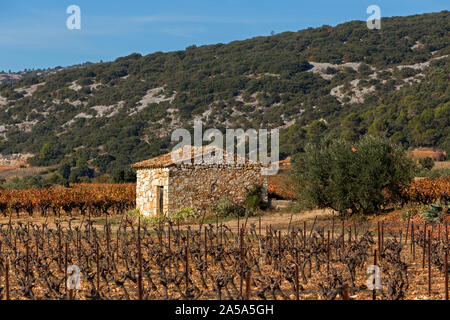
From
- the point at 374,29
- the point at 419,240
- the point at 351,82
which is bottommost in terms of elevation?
the point at 419,240

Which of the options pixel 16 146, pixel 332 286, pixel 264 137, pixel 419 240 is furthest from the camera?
pixel 16 146

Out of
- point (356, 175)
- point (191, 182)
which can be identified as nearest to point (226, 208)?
point (191, 182)

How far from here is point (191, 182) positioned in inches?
893

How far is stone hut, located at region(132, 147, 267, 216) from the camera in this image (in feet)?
73.2

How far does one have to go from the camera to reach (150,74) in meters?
92.9

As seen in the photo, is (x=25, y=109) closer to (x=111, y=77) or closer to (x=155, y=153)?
(x=111, y=77)

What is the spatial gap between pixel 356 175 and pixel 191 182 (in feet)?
21.5

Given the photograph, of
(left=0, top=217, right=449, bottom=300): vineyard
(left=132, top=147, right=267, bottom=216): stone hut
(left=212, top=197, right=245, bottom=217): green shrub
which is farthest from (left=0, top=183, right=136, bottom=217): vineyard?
(left=0, top=217, right=449, bottom=300): vineyard

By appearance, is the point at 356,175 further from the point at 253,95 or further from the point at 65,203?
the point at 253,95

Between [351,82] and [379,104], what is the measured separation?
11047 millimetres

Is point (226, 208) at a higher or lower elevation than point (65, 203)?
higher

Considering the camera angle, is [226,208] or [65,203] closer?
[226,208]

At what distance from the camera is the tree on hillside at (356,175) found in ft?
68.0
